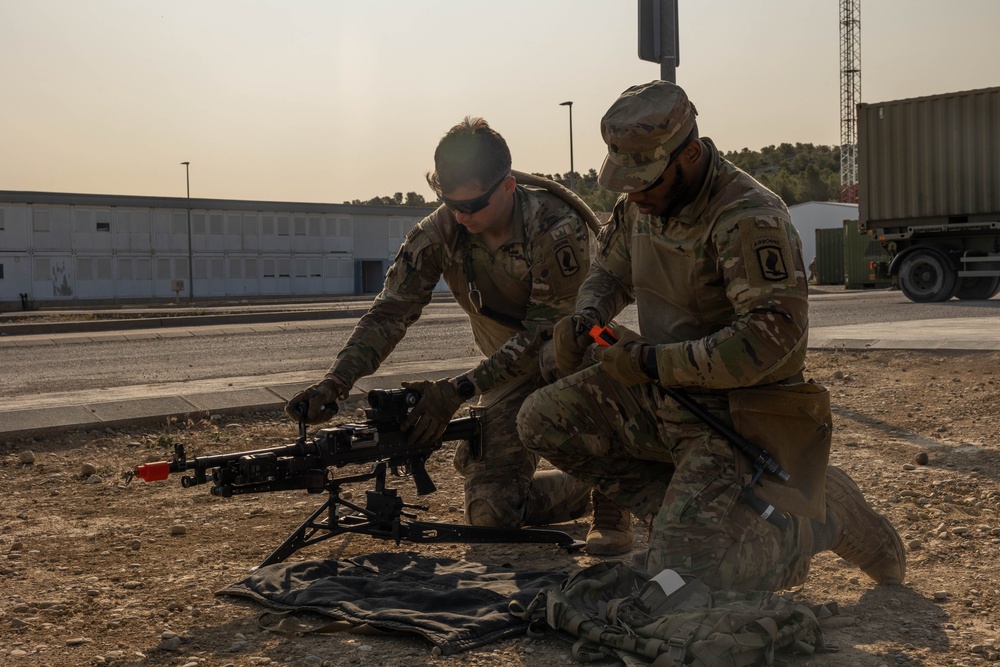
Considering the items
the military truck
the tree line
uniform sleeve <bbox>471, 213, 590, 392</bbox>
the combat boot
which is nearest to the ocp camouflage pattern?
uniform sleeve <bbox>471, 213, 590, 392</bbox>

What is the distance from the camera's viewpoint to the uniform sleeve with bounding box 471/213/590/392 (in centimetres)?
440

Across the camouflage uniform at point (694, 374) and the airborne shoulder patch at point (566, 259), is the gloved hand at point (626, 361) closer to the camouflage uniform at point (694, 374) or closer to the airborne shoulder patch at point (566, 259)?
the camouflage uniform at point (694, 374)

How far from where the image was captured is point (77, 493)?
515 cm

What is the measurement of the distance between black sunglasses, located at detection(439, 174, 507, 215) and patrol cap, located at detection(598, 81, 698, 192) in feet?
3.26

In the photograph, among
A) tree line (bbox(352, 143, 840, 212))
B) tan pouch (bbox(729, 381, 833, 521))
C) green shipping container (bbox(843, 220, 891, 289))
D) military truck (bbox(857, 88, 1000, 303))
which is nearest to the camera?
tan pouch (bbox(729, 381, 833, 521))

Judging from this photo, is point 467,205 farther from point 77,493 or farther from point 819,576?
point 77,493

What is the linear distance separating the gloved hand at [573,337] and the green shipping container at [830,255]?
34383 millimetres

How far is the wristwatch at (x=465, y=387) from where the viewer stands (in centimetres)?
421

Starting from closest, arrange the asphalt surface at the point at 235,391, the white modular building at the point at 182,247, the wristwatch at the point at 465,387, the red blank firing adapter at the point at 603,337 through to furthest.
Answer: the red blank firing adapter at the point at 603,337, the wristwatch at the point at 465,387, the asphalt surface at the point at 235,391, the white modular building at the point at 182,247

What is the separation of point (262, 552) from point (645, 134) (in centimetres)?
222

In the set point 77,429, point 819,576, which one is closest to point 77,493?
point 77,429

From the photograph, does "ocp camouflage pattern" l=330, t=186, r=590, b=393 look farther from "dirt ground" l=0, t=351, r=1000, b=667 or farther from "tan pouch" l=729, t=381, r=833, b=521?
"tan pouch" l=729, t=381, r=833, b=521

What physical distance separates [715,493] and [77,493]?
343cm

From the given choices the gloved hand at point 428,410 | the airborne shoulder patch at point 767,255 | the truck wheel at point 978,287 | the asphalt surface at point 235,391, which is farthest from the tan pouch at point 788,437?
the truck wheel at point 978,287
